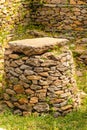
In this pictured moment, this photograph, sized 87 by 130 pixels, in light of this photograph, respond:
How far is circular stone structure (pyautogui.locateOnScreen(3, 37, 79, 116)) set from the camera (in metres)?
7.60

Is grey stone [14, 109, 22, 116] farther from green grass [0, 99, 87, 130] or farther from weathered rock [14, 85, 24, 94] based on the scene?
weathered rock [14, 85, 24, 94]

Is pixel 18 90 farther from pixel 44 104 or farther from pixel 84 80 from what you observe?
pixel 84 80

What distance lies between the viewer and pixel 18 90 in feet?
25.6

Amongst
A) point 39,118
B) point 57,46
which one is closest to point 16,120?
point 39,118

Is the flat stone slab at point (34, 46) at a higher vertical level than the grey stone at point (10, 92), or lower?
higher

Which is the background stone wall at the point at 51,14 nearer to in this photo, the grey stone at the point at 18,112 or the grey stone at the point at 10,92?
the grey stone at the point at 10,92

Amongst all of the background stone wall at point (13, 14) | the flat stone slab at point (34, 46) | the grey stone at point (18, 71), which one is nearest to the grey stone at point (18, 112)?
the grey stone at point (18, 71)

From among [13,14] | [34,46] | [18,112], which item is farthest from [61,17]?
[18,112]

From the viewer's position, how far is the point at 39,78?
759cm

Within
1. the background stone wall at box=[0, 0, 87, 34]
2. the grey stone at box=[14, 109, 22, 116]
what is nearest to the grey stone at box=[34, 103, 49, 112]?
the grey stone at box=[14, 109, 22, 116]

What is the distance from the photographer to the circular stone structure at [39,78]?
7602 millimetres

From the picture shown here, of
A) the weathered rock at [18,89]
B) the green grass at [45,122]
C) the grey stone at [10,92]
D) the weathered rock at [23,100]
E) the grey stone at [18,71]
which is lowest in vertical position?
the green grass at [45,122]

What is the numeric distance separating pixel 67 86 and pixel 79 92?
1.08 metres

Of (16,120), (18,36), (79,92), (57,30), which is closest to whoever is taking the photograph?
(16,120)
